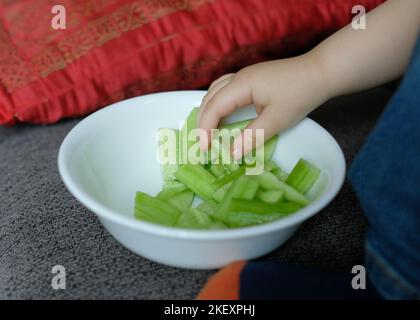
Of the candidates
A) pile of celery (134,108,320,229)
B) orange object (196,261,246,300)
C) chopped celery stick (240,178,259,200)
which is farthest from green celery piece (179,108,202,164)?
orange object (196,261,246,300)

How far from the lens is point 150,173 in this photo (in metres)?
0.70

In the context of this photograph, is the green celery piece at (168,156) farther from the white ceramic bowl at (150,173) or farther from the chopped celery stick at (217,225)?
the chopped celery stick at (217,225)

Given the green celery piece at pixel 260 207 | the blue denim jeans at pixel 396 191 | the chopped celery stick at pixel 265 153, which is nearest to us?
the blue denim jeans at pixel 396 191

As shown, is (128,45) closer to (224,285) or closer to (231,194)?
(231,194)

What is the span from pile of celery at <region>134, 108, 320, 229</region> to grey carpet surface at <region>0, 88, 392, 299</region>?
45 mm

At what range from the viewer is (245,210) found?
56 cm

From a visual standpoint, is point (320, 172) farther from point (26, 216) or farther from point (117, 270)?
point (26, 216)

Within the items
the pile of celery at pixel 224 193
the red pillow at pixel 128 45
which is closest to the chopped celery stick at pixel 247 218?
the pile of celery at pixel 224 193

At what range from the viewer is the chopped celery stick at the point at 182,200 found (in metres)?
0.63

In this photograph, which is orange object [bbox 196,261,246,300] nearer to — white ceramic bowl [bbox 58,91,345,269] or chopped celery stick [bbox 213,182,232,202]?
white ceramic bowl [bbox 58,91,345,269]

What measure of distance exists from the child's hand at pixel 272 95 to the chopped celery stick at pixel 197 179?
1.7 inches

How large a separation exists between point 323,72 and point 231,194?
181 mm

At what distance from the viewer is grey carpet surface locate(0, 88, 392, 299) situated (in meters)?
0.53
